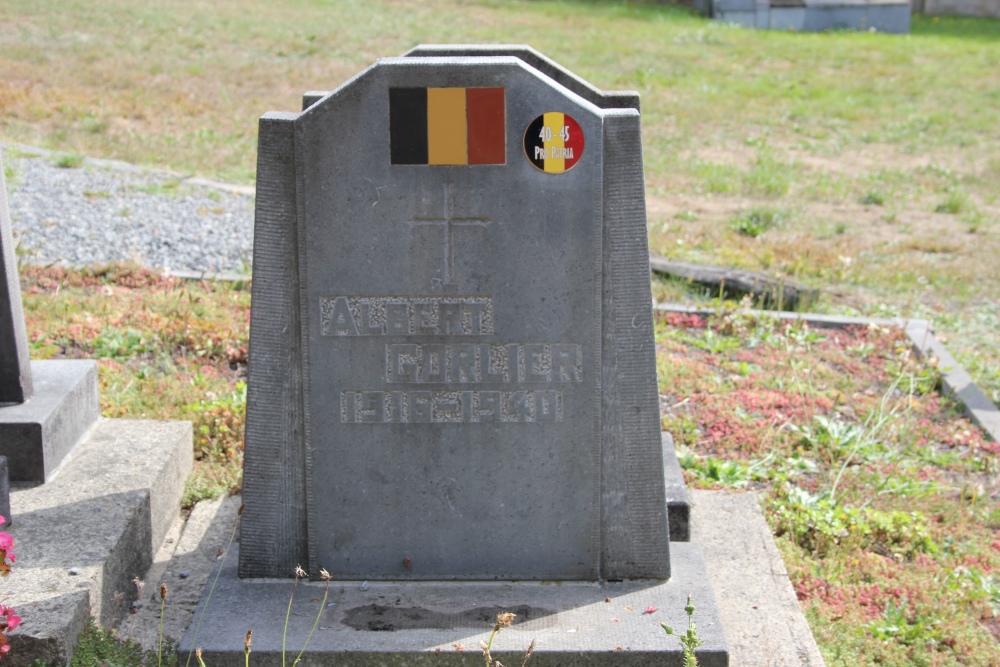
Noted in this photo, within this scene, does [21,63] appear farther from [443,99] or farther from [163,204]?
[443,99]

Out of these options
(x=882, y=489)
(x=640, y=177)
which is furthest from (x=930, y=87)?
(x=640, y=177)

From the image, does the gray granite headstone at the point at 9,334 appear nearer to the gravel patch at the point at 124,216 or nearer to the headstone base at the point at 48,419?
the headstone base at the point at 48,419

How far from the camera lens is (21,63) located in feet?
44.3

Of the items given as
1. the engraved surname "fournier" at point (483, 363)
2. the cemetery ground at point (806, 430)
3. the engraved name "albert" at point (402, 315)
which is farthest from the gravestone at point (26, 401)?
the engraved surname "fournier" at point (483, 363)

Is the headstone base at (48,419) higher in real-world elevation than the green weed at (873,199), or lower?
lower

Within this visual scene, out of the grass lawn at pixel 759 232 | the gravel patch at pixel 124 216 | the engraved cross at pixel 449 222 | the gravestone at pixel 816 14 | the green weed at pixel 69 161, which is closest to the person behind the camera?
the engraved cross at pixel 449 222

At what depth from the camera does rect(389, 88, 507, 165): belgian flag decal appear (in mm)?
2742

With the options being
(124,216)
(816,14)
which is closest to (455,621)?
(124,216)

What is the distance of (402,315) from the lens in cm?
287

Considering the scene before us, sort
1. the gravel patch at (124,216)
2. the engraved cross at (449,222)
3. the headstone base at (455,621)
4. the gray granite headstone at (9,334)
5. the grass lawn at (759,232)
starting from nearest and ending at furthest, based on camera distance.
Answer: the headstone base at (455,621), the engraved cross at (449,222), the gray granite headstone at (9,334), the grass lawn at (759,232), the gravel patch at (124,216)

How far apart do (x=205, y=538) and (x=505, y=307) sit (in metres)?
1.41

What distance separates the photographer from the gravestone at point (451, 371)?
2.75 metres

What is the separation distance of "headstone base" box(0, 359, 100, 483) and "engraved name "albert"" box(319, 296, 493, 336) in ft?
3.72

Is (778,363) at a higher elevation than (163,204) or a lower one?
lower
